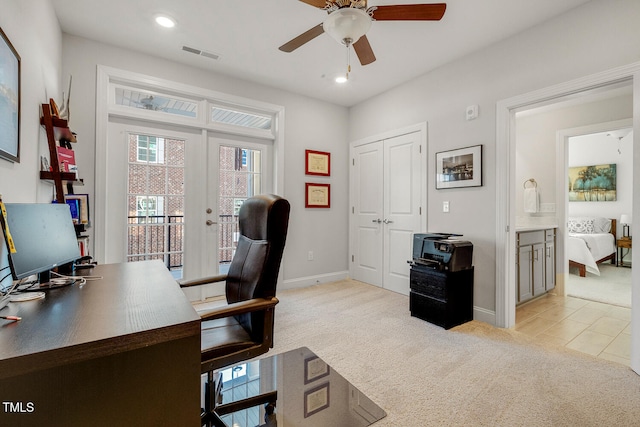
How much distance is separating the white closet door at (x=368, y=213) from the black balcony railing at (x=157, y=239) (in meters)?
2.50

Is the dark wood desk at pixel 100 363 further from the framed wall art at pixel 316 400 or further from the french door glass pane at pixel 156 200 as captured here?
the french door glass pane at pixel 156 200

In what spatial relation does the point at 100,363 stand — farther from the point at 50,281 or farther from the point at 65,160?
the point at 65,160

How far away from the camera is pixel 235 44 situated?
2930 mm

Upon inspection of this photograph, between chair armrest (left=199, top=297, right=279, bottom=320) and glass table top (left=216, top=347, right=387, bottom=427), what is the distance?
69cm

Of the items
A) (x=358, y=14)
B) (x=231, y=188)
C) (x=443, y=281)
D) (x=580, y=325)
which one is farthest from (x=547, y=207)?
(x=231, y=188)

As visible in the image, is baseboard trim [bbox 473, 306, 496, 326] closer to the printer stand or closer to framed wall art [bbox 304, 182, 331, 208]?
the printer stand

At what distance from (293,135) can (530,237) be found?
327 cm

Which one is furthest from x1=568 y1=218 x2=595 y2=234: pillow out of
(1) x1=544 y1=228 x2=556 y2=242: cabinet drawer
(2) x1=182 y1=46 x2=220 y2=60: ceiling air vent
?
(2) x1=182 y1=46 x2=220 y2=60: ceiling air vent

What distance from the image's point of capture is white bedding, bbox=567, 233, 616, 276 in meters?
4.66

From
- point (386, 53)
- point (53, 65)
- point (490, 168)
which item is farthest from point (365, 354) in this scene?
point (53, 65)

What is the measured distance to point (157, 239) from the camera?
10.8 feet

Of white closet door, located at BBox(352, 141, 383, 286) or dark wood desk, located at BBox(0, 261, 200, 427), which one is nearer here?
dark wood desk, located at BBox(0, 261, 200, 427)

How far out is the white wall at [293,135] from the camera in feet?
9.23

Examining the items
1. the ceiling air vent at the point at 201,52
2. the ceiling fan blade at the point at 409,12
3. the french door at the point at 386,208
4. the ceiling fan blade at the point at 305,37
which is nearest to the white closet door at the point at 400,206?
the french door at the point at 386,208
